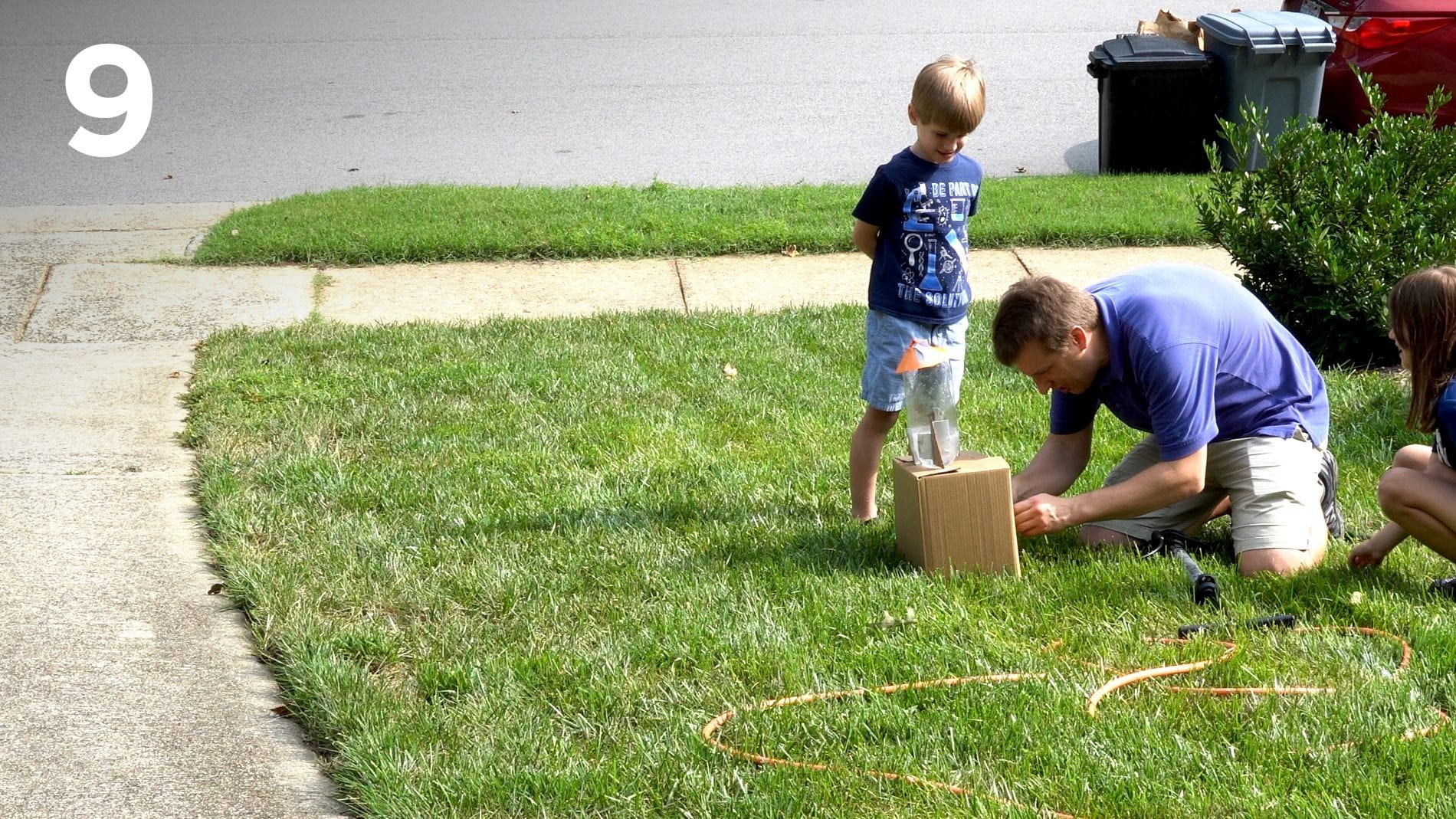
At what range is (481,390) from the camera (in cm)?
607

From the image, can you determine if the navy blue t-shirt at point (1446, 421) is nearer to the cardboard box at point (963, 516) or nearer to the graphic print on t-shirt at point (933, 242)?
the cardboard box at point (963, 516)

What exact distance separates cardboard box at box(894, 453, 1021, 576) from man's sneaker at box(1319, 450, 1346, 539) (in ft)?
3.28

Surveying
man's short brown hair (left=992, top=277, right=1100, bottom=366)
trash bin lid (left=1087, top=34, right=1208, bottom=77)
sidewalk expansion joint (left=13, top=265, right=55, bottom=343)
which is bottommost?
sidewalk expansion joint (left=13, top=265, right=55, bottom=343)

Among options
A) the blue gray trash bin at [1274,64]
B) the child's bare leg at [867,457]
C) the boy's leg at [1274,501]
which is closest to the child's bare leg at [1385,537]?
the boy's leg at [1274,501]

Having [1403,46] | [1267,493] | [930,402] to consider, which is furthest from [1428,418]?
[1403,46]

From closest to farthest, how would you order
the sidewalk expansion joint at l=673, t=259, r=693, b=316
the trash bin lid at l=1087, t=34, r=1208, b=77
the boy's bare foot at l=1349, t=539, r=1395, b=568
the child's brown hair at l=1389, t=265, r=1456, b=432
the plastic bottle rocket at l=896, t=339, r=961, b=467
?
1. the child's brown hair at l=1389, t=265, r=1456, b=432
2. the boy's bare foot at l=1349, t=539, r=1395, b=568
3. the plastic bottle rocket at l=896, t=339, r=961, b=467
4. the sidewalk expansion joint at l=673, t=259, r=693, b=316
5. the trash bin lid at l=1087, t=34, r=1208, b=77

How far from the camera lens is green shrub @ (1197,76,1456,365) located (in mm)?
6152

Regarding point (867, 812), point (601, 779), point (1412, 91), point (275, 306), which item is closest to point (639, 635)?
point (601, 779)

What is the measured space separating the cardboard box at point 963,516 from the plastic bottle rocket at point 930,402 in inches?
3.5

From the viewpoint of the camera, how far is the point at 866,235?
438cm

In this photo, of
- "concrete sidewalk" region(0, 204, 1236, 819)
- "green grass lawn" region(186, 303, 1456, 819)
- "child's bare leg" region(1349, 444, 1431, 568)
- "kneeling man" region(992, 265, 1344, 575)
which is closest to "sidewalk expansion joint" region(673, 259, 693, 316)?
"concrete sidewalk" region(0, 204, 1236, 819)

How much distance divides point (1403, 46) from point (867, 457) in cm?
645

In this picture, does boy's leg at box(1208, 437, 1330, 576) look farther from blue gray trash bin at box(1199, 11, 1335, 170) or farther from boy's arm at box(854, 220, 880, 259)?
blue gray trash bin at box(1199, 11, 1335, 170)

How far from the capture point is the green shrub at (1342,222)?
6152 millimetres
